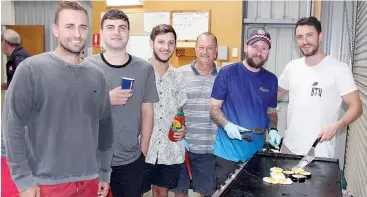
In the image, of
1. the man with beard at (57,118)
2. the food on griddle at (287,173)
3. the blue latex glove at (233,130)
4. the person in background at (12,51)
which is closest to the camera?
the man with beard at (57,118)

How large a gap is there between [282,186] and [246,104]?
780 millimetres

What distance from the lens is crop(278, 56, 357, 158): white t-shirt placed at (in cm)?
279

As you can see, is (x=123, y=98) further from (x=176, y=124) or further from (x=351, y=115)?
(x=351, y=115)

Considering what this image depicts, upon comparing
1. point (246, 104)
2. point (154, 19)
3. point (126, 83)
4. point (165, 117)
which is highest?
point (154, 19)

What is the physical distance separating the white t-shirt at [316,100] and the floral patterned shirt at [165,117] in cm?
100

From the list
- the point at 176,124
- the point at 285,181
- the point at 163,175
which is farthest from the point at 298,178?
the point at 163,175

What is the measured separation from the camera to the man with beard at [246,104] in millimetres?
2771

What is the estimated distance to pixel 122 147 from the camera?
2.47 m

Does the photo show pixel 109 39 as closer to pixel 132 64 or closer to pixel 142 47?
pixel 132 64

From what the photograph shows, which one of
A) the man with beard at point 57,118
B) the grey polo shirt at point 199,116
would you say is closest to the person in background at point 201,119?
the grey polo shirt at point 199,116

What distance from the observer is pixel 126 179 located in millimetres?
2520

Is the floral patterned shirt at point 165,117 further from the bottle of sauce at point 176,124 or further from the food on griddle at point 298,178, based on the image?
the food on griddle at point 298,178

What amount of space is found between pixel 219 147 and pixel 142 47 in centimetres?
385

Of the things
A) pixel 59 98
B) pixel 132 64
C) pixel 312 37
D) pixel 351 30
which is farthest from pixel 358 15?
pixel 59 98
